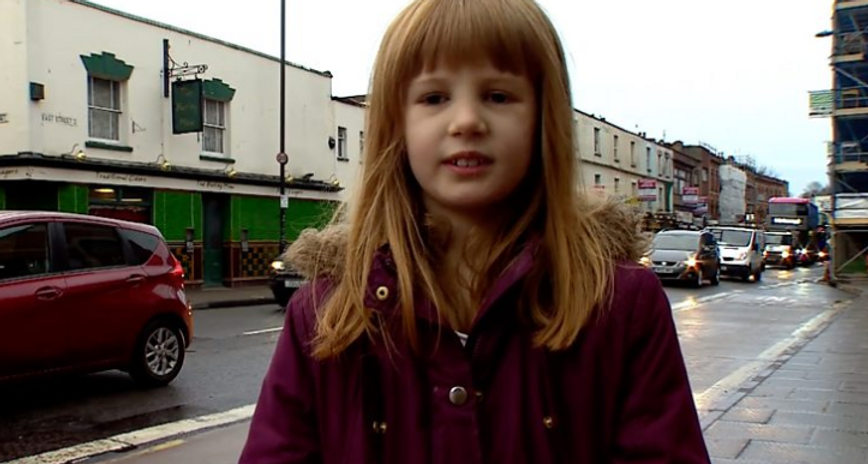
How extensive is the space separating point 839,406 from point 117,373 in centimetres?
731

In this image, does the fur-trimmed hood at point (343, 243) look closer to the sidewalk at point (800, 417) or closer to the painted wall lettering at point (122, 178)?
the sidewalk at point (800, 417)

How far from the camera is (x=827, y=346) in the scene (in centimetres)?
1068

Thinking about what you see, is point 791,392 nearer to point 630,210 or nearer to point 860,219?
point 630,210

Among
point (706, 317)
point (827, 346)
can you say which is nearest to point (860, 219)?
point (706, 317)

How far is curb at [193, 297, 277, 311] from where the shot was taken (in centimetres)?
1786

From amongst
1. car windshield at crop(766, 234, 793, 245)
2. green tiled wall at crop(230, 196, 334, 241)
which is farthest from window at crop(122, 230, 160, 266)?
car windshield at crop(766, 234, 793, 245)

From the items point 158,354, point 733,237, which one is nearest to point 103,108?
point 158,354

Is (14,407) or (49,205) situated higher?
(49,205)

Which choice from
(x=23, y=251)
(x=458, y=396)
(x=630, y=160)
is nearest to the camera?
(x=458, y=396)

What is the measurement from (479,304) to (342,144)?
89.8 feet

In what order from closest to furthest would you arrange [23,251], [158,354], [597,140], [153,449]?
1. [153,449]
2. [23,251]
3. [158,354]
4. [597,140]

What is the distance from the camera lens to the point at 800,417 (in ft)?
20.2

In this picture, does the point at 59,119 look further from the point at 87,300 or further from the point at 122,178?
the point at 87,300

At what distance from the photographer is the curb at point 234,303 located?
17.9 metres
